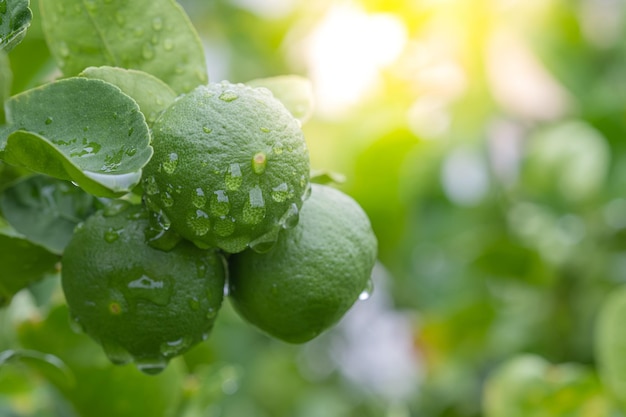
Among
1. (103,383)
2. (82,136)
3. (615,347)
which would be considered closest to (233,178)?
(82,136)

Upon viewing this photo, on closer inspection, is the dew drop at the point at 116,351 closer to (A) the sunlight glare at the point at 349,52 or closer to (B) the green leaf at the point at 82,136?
(B) the green leaf at the point at 82,136

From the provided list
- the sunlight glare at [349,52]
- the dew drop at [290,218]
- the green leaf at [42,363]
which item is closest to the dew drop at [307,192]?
the dew drop at [290,218]

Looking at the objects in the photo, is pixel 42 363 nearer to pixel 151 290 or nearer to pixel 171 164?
pixel 151 290

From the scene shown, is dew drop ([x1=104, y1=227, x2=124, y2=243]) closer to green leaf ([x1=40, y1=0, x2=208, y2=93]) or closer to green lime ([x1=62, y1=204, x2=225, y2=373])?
green lime ([x1=62, y1=204, x2=225, y2=373])

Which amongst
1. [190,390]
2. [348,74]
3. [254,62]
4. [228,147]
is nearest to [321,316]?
[228,147]

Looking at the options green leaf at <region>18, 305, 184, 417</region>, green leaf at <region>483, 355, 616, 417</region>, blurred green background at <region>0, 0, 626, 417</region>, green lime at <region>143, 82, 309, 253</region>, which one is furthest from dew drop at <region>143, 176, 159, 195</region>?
green leaf at <region>483, 355, 616, 417</region>
